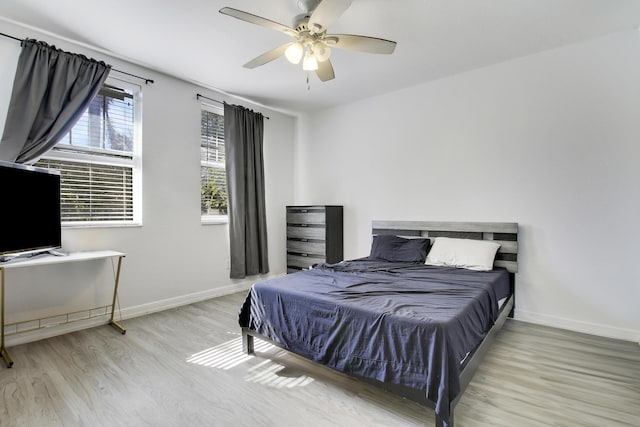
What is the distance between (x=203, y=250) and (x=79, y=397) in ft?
6.96

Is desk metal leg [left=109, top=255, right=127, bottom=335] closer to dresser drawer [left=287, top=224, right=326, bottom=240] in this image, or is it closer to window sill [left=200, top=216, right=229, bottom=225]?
window sill [left=200, top=216, right=229, bottom=225]

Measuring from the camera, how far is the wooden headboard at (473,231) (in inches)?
123

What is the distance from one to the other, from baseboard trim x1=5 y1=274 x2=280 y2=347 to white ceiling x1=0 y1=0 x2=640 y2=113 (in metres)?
2.58

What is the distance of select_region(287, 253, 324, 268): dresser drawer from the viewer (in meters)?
4.38

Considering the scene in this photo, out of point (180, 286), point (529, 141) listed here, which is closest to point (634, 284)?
point (529, 141)

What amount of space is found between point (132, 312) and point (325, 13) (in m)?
3.28

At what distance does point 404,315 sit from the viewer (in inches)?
67.0

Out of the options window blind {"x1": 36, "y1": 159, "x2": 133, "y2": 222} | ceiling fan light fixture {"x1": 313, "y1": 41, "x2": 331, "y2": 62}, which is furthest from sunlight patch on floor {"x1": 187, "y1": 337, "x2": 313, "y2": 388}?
ceiling fan light fixture {"x1": 313, "y1": 41, "x2": 331, "y2": 62}

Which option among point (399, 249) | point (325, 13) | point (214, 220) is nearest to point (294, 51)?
point (325, 13)

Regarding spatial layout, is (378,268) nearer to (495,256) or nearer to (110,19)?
(495,256)

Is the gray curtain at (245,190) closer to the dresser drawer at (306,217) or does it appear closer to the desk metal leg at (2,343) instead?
the dresser drawer at (306,217)

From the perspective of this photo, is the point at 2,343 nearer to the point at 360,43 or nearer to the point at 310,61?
the point at 310,61

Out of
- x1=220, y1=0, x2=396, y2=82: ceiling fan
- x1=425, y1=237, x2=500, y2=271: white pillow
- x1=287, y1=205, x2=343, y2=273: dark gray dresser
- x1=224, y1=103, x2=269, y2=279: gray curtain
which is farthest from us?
x1=287, y1=205, x2=343, y2=273: dark gray dresser

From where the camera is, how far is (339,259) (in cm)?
445
